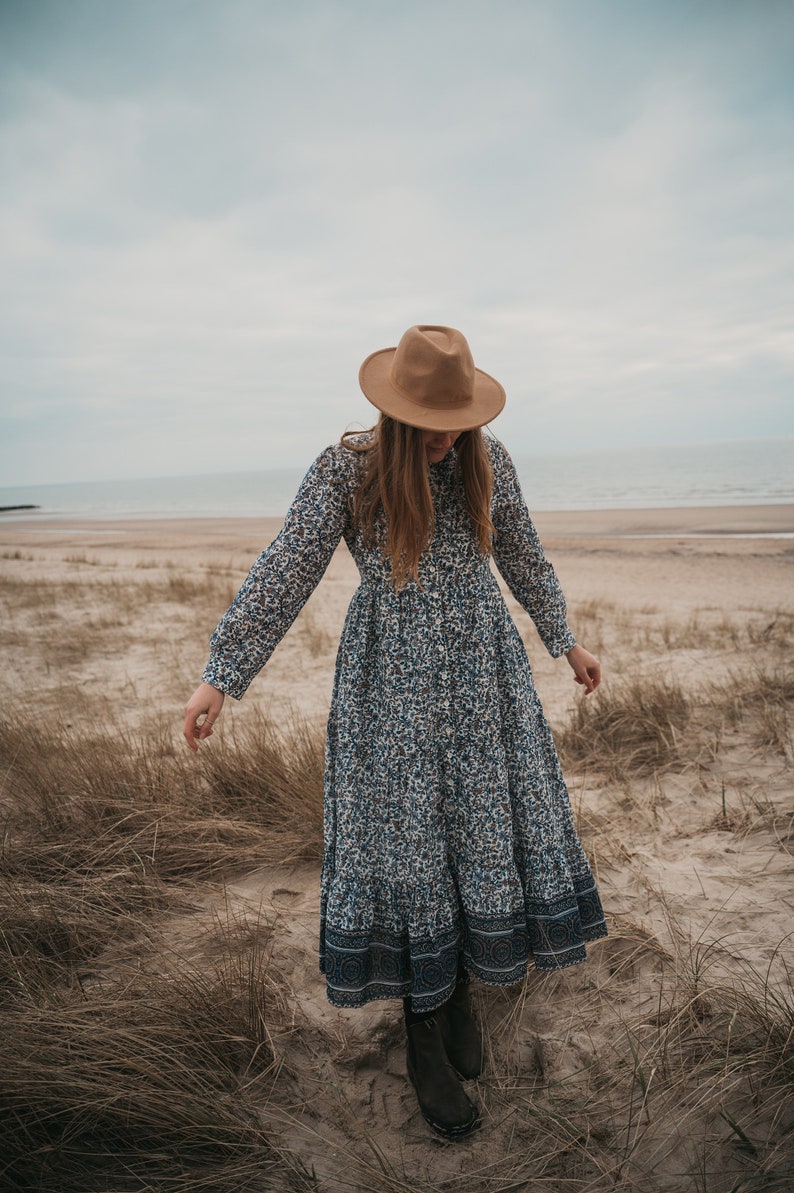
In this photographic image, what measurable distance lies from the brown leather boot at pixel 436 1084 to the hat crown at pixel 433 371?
159 centimetres

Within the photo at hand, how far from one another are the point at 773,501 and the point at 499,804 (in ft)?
96.1

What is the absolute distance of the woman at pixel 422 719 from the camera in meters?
1.60

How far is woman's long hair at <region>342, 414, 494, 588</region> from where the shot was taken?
1.59m

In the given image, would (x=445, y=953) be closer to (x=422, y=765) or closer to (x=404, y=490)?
(x=422, y=765)

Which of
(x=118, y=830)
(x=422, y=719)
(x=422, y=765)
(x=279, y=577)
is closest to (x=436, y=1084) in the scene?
(x=422, y=765)

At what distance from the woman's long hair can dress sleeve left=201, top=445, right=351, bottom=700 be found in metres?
0.07

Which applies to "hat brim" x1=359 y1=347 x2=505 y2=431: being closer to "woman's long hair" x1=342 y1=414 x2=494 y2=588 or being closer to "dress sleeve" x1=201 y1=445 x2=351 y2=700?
"woman's long hair" x1=342 y1=414 x2=494 y2=588

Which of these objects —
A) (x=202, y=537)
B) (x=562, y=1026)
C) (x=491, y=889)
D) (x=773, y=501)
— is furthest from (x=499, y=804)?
(x=773, y=501)

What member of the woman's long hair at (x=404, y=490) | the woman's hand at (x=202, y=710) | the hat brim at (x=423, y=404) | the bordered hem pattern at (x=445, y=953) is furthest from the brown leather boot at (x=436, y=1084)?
the hat brim at (x=423, y=404)

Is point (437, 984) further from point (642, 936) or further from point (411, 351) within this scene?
point (411, 351)

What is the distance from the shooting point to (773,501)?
86.6ft

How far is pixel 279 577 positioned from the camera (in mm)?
1637

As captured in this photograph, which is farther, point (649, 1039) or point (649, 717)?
point (649, 717)

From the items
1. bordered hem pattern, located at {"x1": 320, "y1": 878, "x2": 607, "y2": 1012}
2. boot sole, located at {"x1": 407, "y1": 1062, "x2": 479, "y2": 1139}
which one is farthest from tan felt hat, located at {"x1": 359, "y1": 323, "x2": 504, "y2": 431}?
boot sole, located at {"x1": 407, "y1": 1062, "x2": 479, "y2": 1139}
